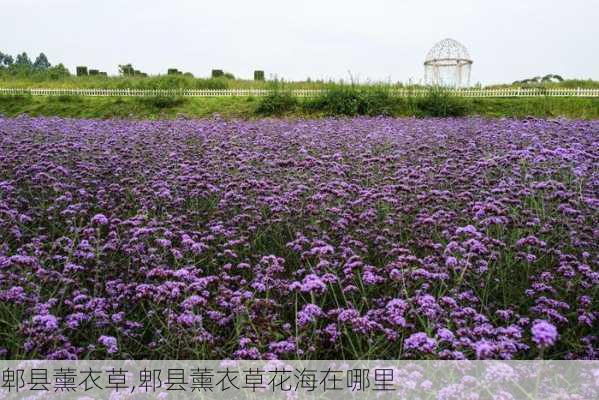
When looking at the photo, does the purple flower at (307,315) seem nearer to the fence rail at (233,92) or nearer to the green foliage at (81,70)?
the fence rail at (233,92)

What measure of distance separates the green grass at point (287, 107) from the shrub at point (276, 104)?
0.12 feet

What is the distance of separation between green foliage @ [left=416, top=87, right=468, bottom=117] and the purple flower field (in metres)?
9.06

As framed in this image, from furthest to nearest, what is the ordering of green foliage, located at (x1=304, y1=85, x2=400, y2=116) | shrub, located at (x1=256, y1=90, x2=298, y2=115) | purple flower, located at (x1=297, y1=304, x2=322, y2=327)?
shrub, located at (x1=256, y1=90, x2=298, y2=115)
green foliage, located at (x1=304, y1=85, x2=400, y2=116)
purple flower, located at (x1=297, y1=304, x2=322, y2=327)

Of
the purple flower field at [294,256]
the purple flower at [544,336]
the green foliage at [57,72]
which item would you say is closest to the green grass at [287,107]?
the green foliage at [57,72]

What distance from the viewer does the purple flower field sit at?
291cm

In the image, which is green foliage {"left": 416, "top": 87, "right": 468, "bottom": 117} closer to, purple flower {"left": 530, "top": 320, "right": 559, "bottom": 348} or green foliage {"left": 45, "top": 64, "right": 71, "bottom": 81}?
purple flower {"left": 530, "top": 320, "right": 559, "bottom": 348}

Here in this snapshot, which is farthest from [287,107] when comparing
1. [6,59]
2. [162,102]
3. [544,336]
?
[6,59]

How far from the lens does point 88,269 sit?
3916 millimetres

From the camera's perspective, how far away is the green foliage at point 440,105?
1662 cm

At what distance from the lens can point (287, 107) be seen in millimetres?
18109

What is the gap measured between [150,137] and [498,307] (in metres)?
6.09

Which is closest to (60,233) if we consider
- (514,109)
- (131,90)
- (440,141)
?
(440,141)

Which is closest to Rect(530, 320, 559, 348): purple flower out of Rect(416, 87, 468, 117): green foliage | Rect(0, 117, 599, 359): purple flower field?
Rect(0, 117, 599, 359): purple flower field

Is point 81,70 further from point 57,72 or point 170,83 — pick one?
point 170,83
